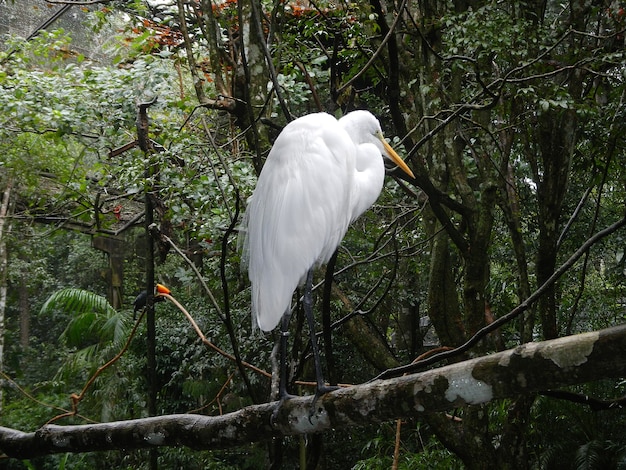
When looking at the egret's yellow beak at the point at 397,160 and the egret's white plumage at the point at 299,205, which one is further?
the egret's yellow beak at the point at 397,160

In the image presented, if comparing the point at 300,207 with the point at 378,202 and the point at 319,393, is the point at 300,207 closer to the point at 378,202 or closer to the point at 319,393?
the point at 319,393

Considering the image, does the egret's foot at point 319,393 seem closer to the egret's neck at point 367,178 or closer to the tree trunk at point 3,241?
the egret's neck at point 367,178

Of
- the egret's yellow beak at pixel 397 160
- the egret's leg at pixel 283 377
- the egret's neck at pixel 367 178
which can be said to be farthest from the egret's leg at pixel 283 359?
the egret's yellow beak at pixel 397 160

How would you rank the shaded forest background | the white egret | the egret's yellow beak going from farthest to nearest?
the shaded forest background
the egret's yellow beak
the white egret

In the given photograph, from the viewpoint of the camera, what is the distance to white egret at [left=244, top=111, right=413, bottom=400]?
2.12 metres

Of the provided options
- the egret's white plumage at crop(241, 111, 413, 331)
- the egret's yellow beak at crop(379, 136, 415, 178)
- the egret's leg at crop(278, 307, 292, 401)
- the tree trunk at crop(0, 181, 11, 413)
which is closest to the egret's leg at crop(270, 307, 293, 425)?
the egret's leg at crop(278, 307, 292, 401)

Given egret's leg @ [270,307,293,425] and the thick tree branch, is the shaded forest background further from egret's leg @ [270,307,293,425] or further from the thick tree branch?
the thick tree branch

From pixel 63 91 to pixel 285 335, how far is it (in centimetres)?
288

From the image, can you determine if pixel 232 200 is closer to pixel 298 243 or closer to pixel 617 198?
pixel 298 243

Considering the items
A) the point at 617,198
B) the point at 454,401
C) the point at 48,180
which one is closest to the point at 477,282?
the point at 454,401

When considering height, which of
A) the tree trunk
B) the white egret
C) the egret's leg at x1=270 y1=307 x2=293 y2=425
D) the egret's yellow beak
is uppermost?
the tree trunk

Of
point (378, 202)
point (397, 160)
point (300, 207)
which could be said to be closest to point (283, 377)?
point (300, 207)

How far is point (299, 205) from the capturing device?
7.04ft

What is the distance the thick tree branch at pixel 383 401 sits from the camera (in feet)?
3.60
